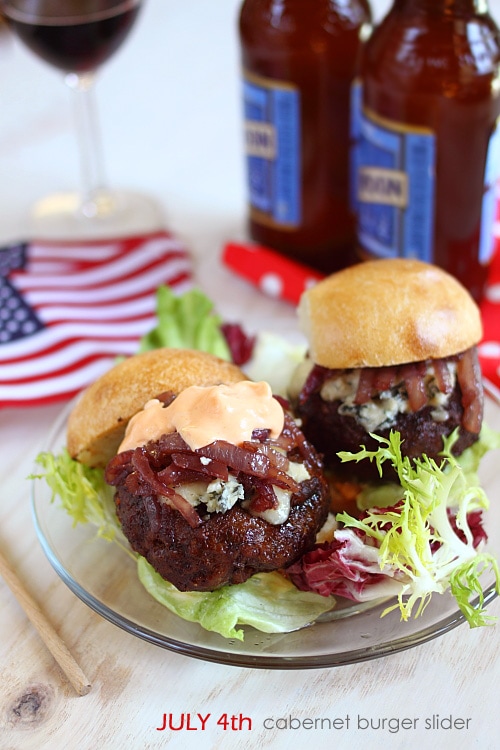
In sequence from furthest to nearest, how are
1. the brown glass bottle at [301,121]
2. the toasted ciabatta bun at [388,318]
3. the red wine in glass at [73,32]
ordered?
the red wine in glass at [73,32], the brown glass bottle at [301,121], the toasted ciabatta bun at [388,318]

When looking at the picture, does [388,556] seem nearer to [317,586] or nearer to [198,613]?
[317,586]

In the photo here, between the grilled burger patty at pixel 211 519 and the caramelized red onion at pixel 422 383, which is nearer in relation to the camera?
the grilled burger patty at pixel 211 519

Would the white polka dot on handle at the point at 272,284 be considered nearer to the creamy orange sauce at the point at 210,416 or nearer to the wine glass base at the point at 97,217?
the wine glass base at the point at 97,217

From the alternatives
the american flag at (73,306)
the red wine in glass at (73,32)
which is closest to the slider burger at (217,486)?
the american flag at (73,306)

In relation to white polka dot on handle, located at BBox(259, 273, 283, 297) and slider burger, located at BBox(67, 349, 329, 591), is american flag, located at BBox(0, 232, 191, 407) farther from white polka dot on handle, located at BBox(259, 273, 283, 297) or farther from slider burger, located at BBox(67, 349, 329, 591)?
slider burger, located at BBox(67, 349, 329, 591)

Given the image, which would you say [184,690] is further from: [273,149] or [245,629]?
[273,149]

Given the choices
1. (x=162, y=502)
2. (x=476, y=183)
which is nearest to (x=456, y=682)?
(x=162, y=502)
